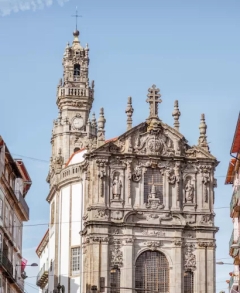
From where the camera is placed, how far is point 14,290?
75.4 metres

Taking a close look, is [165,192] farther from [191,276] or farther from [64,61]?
[64,61]

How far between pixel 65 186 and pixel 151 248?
858cm

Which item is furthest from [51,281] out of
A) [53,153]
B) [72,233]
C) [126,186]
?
[53,153]

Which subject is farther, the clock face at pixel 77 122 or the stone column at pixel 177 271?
the clock face at pixel 77 122

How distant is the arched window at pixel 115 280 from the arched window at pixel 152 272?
1322mm

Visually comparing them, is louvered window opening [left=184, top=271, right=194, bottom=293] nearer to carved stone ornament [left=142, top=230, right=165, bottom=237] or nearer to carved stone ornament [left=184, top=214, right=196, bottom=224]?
carved stone ornament [left=142, top=230, right=165, bottom=237]

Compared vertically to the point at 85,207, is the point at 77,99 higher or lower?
higher

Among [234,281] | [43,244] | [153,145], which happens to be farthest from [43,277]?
[234,281]

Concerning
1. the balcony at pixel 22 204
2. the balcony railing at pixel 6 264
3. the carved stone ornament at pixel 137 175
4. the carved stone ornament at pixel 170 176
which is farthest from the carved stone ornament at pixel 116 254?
the balcony railing at pixel 6 264

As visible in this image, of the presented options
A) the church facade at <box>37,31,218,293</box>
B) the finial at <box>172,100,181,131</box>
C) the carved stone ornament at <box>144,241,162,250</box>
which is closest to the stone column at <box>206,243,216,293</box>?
the church facade at <box>37,31,218,293</box>

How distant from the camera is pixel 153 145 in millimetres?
80688

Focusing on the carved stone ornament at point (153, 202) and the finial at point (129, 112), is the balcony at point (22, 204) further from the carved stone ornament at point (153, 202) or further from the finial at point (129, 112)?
the finial at point (129, 112)

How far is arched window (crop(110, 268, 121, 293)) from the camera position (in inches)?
3054

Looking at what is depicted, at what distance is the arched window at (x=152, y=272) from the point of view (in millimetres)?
78625
